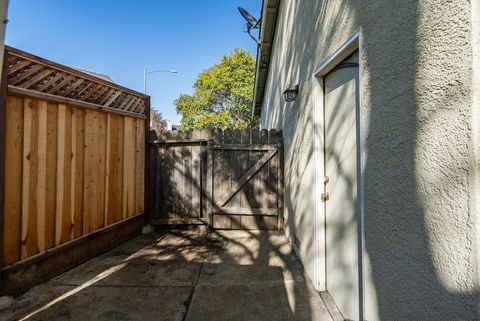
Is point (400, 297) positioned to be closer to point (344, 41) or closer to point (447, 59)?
point (447, 59)

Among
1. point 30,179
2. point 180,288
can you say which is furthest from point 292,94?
point 30,179

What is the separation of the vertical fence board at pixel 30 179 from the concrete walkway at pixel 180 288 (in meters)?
0.52

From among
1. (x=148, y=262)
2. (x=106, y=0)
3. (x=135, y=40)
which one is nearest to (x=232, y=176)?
(x=148, y=262)

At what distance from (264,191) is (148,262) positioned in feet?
7.63

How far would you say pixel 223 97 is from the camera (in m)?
19.1

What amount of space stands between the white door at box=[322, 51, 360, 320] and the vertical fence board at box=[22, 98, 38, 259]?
3141 millimetres

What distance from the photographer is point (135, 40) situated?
12234 millimetres

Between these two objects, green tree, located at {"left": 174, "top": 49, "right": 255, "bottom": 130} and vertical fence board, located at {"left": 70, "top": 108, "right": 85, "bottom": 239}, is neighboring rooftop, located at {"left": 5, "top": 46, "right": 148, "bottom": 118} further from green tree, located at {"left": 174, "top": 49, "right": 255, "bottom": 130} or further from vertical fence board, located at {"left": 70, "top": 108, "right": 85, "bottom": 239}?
green tree, located at {"left": 174, "top": 49, "right": 255, "bottom": 130}

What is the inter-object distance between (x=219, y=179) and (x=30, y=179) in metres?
2.82

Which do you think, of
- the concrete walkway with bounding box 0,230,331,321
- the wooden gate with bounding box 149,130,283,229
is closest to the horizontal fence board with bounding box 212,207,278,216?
the wooden gate with bounding box 149,130,283,229

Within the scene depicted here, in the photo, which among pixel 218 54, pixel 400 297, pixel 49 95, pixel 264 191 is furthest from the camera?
pixel 218 54

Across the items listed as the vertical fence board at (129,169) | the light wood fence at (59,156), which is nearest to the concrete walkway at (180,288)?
the light wood fence at (59,156)

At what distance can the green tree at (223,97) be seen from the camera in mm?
17828

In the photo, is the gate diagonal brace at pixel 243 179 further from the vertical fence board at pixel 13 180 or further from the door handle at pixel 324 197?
the vertical fence board at pixel 13 180
